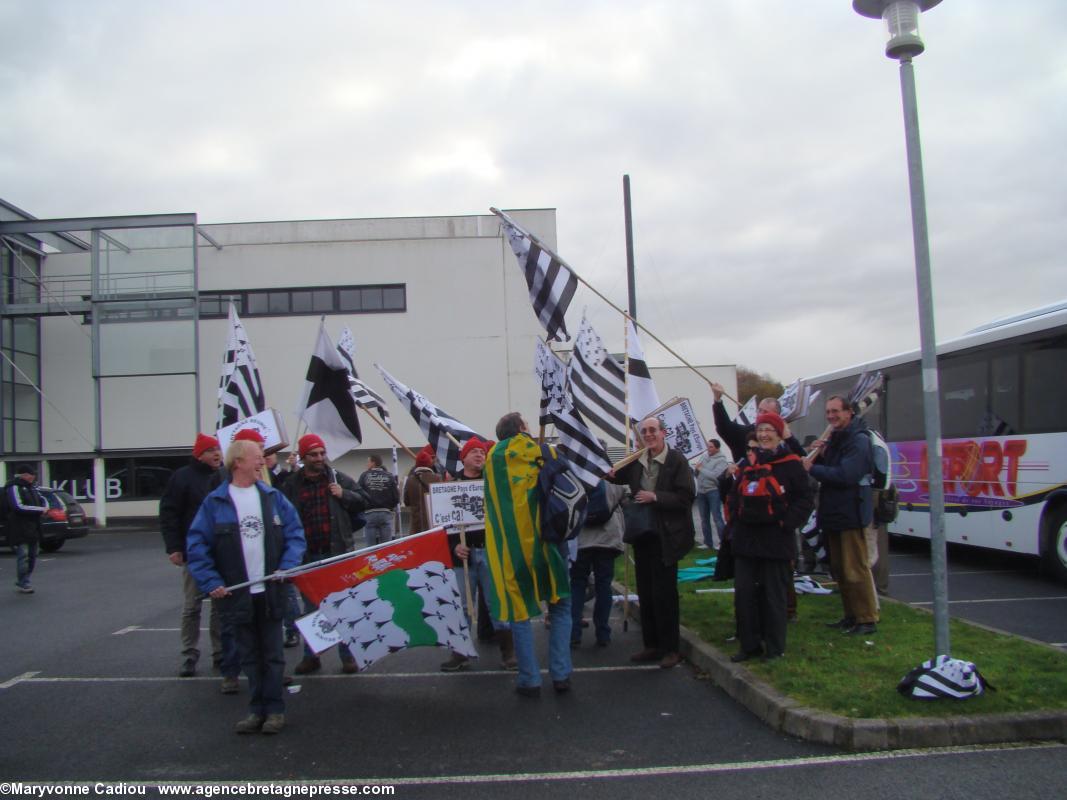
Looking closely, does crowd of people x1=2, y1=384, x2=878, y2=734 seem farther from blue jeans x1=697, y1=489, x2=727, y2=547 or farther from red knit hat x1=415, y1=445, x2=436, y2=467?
blue jeans x1=697, y1=489, x2=727, y2=547

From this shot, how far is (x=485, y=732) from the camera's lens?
5.44 m

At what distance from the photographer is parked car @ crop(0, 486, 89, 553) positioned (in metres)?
18.8

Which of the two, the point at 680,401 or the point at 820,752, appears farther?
the point at 680,401

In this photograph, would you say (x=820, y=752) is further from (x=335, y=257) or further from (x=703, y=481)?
(x=335, y=257)

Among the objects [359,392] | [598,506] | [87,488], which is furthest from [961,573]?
[87,488]

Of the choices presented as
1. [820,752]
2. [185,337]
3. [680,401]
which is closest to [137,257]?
[185,337]

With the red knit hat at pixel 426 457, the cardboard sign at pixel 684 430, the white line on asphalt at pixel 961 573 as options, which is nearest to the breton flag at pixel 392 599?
the red knit hat at pixel 426 457

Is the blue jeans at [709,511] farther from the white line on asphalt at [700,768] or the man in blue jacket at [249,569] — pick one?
the man in blue jacket at [249,569]

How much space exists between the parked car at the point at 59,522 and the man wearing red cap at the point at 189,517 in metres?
13.5

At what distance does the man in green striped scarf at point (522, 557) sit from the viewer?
244 inches

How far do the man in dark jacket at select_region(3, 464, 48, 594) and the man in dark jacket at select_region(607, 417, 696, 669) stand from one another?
9133mm

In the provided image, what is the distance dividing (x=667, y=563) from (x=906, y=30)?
4177 millimetres

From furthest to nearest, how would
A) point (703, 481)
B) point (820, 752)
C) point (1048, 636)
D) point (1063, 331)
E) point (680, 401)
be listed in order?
point (703, 481) → point (1063, 331) → point (680, 401) → point (1048, 636) → point (820, 752)

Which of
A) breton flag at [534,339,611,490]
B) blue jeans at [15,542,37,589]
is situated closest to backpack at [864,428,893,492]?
breton flag at [534,339,611,490]
